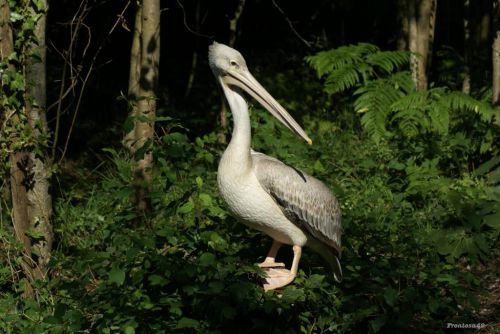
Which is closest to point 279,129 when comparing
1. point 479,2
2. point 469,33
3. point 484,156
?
point 484,156

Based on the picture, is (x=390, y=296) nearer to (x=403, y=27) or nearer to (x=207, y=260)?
(x=207, y=260)

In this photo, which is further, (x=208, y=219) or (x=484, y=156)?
(x=484, y=156)

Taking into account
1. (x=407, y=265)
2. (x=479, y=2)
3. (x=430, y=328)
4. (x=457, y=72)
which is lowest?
(x=430, y=328)

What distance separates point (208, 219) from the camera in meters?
5.38

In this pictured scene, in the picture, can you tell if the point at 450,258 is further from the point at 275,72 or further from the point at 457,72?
the point at 275,72

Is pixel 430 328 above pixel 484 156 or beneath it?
beneath

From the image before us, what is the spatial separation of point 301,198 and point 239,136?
546 mm

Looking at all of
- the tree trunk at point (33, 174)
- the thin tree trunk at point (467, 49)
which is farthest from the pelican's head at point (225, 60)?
the thin tree trunk at point (467, 49)

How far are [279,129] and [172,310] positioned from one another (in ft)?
10.9

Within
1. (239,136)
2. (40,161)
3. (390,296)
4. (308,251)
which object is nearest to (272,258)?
(308,251)

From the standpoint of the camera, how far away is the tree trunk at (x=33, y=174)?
505cm

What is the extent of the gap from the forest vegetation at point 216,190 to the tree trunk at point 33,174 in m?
0.01

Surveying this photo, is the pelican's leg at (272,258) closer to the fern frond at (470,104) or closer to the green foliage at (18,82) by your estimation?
the green foliage at (18,82)

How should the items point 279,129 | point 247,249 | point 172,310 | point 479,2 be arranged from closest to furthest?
point 172,310, point 247,249, point 279,129, point 479,2
